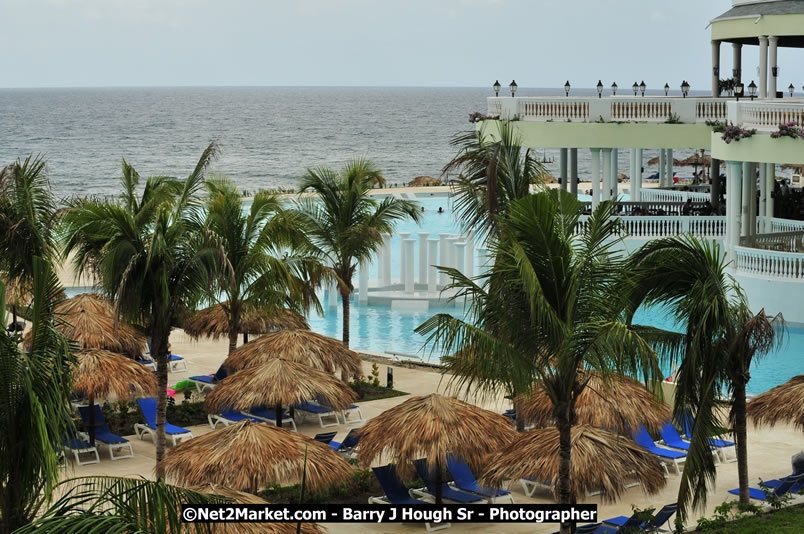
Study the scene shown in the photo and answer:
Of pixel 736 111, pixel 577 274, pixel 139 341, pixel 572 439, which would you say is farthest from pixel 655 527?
pixel 736 111

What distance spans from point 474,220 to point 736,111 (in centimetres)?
1471

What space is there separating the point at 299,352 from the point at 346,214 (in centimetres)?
364

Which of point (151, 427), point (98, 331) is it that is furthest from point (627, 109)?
point (151, 427)

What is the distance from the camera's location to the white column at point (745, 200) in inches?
1155

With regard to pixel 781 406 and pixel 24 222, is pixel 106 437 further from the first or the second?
pixel 781 406

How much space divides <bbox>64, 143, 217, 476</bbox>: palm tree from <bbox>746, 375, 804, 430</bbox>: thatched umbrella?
7387 millimetres

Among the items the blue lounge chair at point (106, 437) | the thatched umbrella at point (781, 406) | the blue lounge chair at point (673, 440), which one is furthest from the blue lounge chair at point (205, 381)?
the thatched umbrella at point (781, 406)

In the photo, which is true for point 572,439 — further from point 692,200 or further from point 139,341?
point 692,200

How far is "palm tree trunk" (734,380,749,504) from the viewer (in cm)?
1418

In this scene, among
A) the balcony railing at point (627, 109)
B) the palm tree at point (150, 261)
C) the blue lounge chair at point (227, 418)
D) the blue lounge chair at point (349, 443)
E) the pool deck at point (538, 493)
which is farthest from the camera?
the balcony railing at point (627, 109)

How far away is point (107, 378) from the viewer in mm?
17766

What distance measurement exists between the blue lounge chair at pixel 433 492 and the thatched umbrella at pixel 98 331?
291 inches

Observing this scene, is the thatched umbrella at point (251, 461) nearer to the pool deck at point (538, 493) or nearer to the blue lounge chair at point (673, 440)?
the pool deck at point (538, 493)

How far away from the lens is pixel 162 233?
1493 cm
